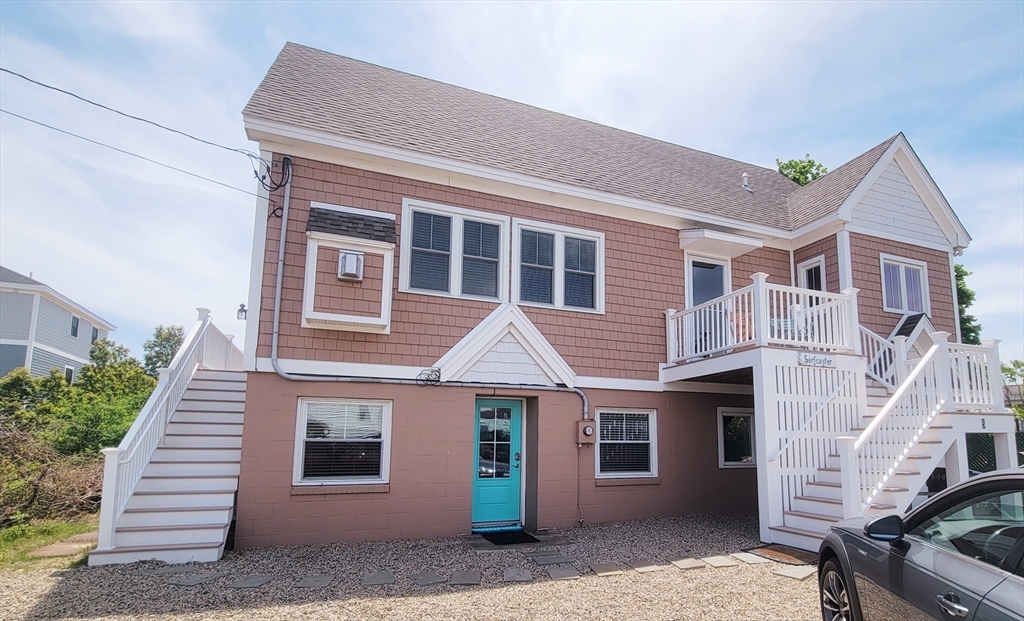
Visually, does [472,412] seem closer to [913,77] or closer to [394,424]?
[394,424]

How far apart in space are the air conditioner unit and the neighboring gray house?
74.4 feet

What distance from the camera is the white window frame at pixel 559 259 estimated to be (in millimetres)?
9367

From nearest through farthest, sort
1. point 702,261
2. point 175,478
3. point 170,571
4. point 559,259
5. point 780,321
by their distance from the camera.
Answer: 1. point 170,571
2. point 175,478
3. point 780,321
4. point 559,259
5. point 702,261

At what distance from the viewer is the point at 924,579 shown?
2.92m

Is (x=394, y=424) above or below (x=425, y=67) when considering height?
below

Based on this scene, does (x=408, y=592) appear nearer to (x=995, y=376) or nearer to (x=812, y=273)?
(x=995, y=376)

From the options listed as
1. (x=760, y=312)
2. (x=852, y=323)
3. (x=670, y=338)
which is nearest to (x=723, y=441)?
(x=670, y=338)

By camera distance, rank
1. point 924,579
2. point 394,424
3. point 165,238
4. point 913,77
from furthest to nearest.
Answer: point 165,238 < point 913,77 < point 394,424 < point 924,579

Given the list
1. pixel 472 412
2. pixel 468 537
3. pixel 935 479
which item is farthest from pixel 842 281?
pixel 468 537

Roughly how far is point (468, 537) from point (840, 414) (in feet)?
18.5

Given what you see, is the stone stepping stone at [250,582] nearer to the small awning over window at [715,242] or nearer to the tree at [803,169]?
the small awning over window at [715,242]

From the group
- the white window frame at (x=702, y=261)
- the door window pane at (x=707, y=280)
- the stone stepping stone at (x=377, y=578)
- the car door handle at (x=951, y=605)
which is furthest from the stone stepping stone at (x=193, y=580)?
the door window pane at (x=707, y=280)

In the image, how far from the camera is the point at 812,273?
37.9ft

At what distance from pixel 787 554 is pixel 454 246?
6079 millimetres
